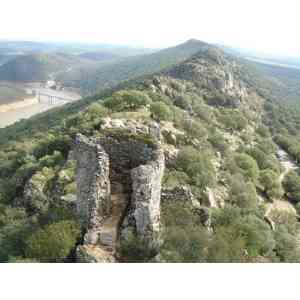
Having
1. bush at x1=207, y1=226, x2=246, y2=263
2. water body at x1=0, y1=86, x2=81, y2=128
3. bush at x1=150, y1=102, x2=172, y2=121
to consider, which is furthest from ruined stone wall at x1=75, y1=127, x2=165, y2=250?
water body at x1=0, y1=86, x2=81, y2=128

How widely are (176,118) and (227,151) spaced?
5.09 m

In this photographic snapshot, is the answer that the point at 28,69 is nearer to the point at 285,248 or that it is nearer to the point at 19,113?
the point at 19,113

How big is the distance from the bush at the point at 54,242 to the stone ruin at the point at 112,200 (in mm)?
315

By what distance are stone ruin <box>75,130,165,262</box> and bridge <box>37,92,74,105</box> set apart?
4431 inches

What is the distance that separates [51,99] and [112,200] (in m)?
121

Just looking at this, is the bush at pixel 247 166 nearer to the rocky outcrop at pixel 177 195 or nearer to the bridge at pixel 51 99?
the rocky outcrop at pixel 177 195

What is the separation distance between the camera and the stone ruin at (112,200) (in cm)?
860

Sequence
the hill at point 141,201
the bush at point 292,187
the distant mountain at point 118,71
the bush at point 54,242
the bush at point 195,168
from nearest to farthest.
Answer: the bush at point 54,242 < the hill at point 141,201 < the bush at point 195,168 < the bush at point 292,187 < the distant mountain at point 118,71

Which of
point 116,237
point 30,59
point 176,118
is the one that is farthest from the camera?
point 30,59

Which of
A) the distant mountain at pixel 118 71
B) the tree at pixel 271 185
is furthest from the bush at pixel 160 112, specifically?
the distant mountain at pixel 118 71

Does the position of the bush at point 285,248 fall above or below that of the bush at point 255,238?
below

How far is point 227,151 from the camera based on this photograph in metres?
29.9
